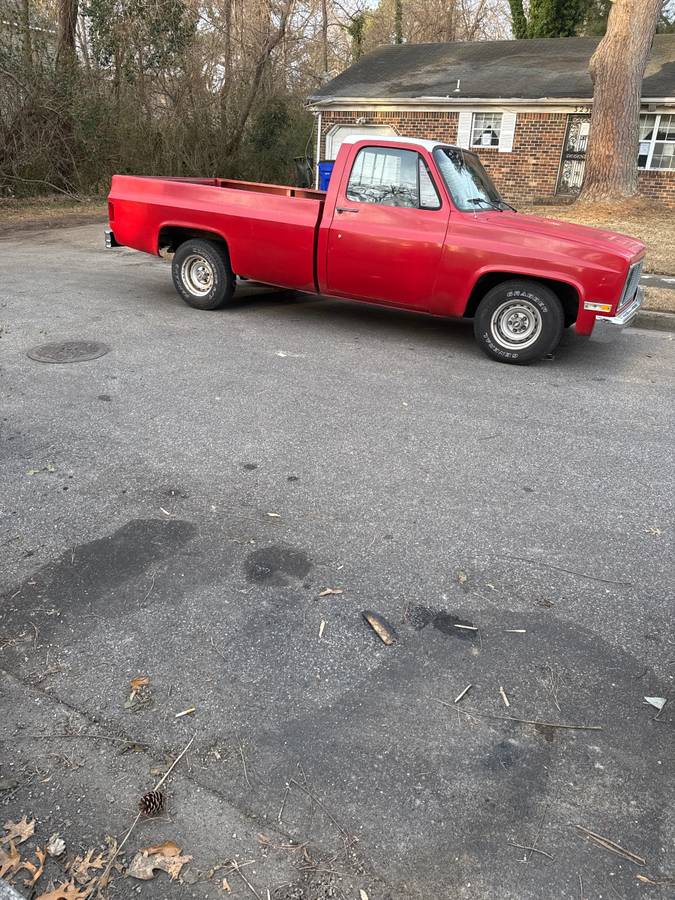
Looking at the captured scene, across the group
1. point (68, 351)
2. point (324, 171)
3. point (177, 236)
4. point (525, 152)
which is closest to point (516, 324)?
point (177, 236)

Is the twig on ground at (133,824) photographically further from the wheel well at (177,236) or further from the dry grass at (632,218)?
the dry grass at (632,218)

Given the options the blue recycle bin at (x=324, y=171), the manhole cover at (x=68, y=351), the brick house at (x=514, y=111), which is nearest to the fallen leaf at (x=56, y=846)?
the manhole cover at (x=68, y=351)

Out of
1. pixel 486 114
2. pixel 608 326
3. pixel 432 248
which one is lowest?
pixel 608 326

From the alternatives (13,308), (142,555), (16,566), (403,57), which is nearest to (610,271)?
(142,555)

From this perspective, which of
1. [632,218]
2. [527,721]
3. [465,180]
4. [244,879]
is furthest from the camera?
[632,218]

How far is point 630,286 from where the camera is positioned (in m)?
6.27

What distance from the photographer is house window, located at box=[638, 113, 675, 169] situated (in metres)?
20.2

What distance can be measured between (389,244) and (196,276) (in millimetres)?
2717

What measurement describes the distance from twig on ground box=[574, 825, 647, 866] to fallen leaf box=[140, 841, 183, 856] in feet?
3.97

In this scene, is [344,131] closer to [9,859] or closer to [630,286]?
[630,286]

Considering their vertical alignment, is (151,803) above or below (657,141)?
below

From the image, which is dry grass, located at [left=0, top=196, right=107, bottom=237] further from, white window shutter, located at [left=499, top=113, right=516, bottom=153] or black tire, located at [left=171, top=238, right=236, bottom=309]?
white window shutter, located at [left=499, top=113, right=516, bottom=153]

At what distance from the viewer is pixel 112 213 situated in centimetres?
817

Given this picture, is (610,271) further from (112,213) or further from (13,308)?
(13,308)
